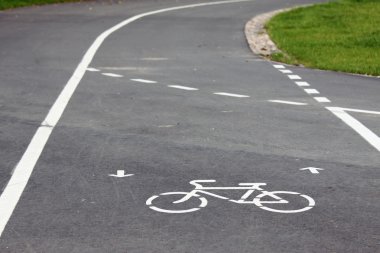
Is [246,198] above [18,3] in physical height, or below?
above

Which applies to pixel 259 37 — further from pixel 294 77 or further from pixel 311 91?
pixel 311 91

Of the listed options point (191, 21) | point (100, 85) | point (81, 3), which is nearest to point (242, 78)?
point (100, 85)

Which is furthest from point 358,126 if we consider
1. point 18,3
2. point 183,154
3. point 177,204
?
point 18,3

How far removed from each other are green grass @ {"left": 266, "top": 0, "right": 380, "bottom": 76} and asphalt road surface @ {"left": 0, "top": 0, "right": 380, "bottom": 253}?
0.98m

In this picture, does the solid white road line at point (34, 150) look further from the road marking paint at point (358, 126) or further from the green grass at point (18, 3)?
the green grass at point (18, 3)

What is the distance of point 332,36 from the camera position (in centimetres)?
A: 2714

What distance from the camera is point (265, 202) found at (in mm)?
9672

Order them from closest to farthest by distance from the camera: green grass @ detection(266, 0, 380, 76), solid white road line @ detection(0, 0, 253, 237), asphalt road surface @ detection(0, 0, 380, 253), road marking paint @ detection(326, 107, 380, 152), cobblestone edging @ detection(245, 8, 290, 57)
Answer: asphalt road surface @ detection(0, 0, 380, 253) → solid white road line @ detection(0, 0, 253, 237) → road marking paint @ detection(326, 107, 380, 152) → green grass @ detection(266, 0, 380, 76) → cobblestone edging @ detection(245, 8, 290, 57)

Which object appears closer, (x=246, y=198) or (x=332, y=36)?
(x=246, y=198)

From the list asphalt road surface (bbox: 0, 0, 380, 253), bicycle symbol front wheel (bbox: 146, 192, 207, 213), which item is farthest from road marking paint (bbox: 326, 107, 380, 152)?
bicycle symbol front wheel (bbox: 146, 192, 207, 213)

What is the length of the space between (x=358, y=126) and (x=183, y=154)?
2.91 m

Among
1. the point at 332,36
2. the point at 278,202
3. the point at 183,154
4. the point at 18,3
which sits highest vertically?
the point at 278,202

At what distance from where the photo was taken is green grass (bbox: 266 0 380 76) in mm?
21922

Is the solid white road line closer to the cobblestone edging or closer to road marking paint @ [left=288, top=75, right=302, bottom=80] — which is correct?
road marking paint @ [left=288, top=75, right=302, bottom=80]
